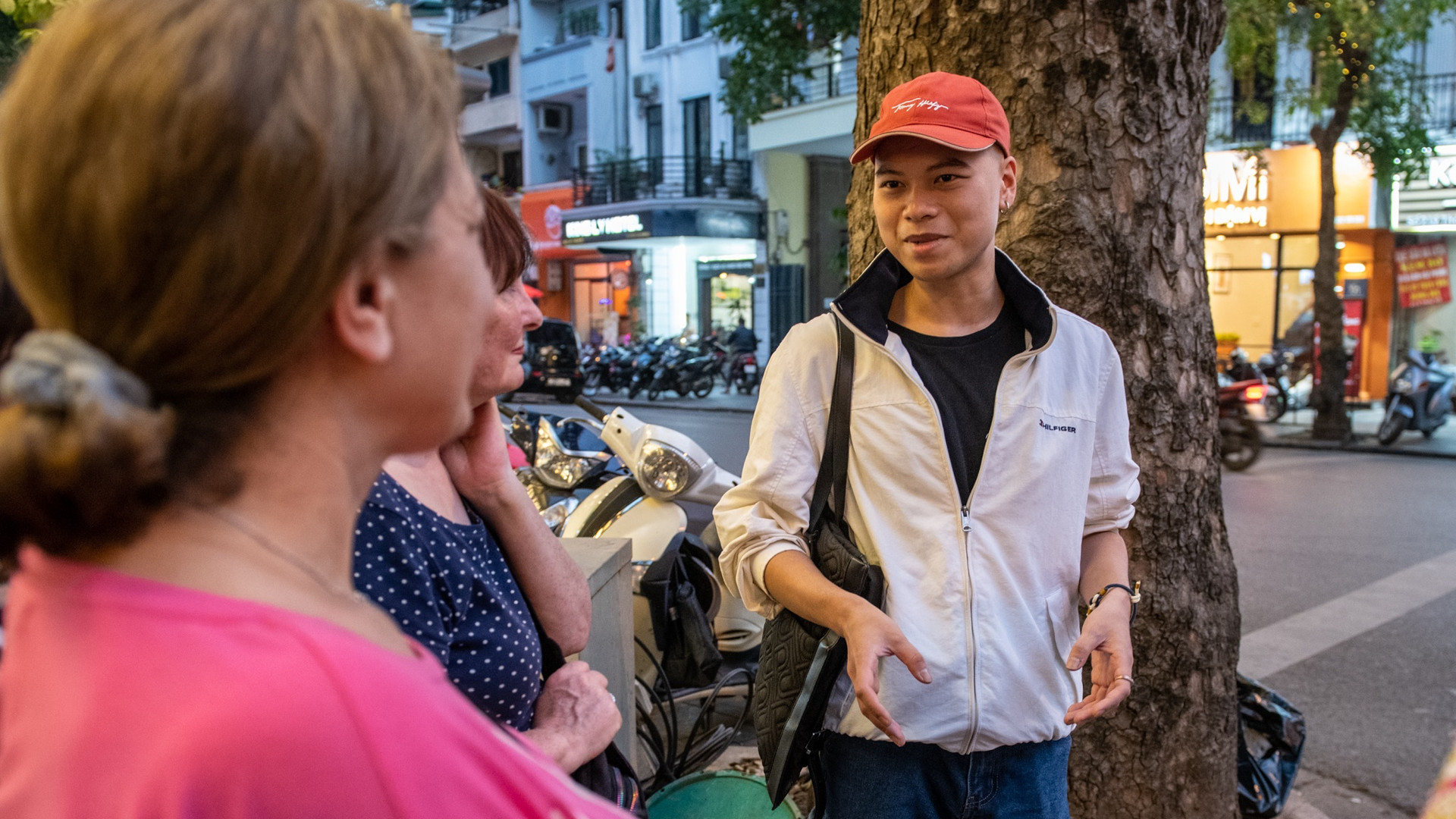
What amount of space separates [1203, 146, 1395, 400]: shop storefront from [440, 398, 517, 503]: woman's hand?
1664 cm

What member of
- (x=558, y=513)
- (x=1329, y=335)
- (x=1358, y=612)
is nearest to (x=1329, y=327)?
(x=1329, y=335)

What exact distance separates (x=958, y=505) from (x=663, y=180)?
25.0 m

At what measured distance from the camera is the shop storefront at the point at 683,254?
2431 centimetres

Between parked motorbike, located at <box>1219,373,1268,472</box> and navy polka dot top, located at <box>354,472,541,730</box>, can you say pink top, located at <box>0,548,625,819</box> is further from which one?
parked motorbike, located at <box>1219,373,1268,472</box>

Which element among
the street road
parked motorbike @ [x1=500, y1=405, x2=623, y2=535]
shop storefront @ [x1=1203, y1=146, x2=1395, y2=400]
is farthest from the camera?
shop storefront @ [x1=1203, y1=146, x2=1395, y2=400]

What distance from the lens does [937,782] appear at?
Answer: 1895 millimetres

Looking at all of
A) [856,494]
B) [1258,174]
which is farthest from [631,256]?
[856,494]

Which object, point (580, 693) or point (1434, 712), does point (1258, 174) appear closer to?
point (1434, 712)

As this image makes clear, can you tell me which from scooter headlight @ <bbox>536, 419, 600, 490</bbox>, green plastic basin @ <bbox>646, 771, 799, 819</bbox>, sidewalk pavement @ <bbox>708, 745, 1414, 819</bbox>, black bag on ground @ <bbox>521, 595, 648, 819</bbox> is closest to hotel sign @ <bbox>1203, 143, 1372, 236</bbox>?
sidewalk pavement @ <bbox>708, 745, 1414, 819</bbox>

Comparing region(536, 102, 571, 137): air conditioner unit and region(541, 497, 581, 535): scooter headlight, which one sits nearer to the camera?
region(541, 497, 581, 535): scooter headlight

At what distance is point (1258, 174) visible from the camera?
50.5ft

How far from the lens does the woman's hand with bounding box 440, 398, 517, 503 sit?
1640 millimetres

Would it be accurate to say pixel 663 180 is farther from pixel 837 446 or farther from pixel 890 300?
pixel 837 446

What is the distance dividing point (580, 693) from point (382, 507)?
41cm
